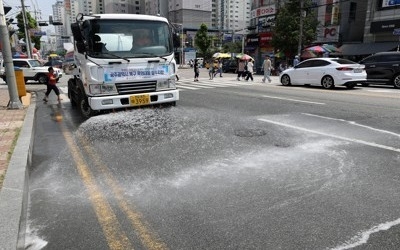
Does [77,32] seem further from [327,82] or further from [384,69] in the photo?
[384,69]

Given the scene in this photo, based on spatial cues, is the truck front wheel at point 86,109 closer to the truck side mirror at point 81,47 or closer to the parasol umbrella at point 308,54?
the truck side mirror at point 81,47

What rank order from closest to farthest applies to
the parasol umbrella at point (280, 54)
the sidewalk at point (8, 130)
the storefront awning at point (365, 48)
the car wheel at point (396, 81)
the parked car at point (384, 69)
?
the sidewalk at point (8, 130), the car wheel at point (396, 81), the parked car at point (384, 69), the storefront awning at point (365, 48), the parasol umbrella at point (280, 54)

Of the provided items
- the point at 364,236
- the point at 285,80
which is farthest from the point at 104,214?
the point at 285,80

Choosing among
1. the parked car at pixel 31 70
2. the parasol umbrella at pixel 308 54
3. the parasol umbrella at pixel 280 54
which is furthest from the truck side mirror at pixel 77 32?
the parasol umbrella at pixel 280 54

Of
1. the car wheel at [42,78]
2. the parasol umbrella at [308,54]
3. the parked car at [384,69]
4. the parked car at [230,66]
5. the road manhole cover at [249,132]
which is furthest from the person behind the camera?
the parked car at [230,66]

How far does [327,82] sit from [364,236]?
1394 cm

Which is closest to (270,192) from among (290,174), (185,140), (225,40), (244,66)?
(290,174)

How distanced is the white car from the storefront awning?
54.1 feet

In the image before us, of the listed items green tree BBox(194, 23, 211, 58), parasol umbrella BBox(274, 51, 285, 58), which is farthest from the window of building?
green tree BBox(194, 23, 211, 58)

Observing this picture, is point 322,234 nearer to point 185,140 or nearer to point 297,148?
point 297,148

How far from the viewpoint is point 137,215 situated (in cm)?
356

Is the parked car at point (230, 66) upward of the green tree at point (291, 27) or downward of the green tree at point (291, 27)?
downward

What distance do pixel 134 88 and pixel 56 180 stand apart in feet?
14.5

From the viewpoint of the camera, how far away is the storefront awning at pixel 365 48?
29622mm
